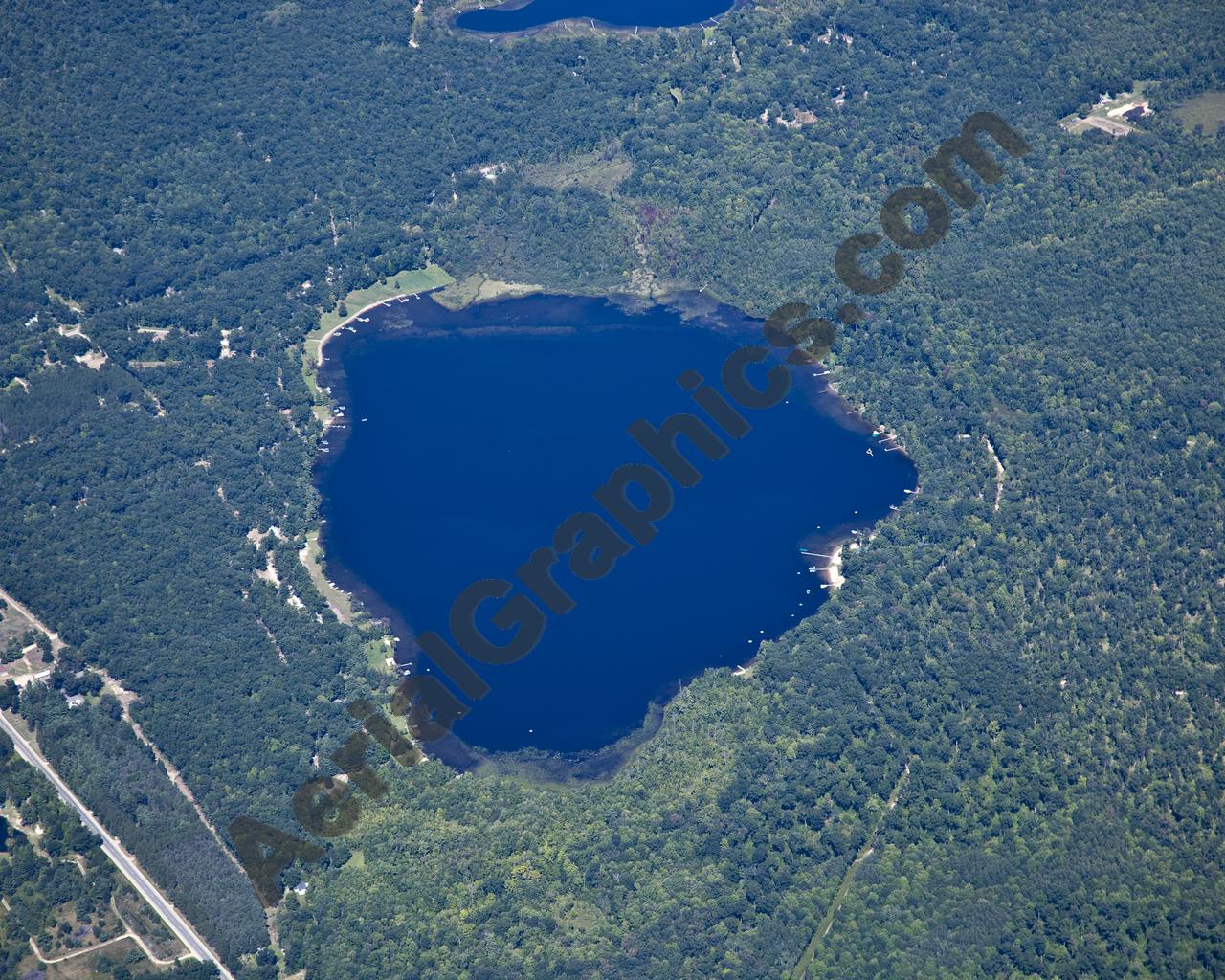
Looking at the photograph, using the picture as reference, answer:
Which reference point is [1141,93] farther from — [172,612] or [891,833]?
[172,612]

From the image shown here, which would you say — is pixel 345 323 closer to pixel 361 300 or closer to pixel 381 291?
pixel 361 300

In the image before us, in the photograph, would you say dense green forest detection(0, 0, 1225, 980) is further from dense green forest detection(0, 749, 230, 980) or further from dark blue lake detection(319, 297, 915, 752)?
dark blue lake detection(319, 297, 915, 752)

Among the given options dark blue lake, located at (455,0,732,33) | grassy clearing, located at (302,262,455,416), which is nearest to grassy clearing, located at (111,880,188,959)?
grassy clearing, located at (302,262,455,416)

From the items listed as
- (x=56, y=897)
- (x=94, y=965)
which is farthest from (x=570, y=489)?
(x=94, y=965)

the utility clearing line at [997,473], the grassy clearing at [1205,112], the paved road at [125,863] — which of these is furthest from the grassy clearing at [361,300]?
the grassy clearing at [1205,112]

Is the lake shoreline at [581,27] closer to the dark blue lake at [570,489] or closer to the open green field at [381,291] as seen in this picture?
the open green field at [381,291]

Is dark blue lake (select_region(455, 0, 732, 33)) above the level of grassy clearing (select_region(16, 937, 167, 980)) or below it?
above

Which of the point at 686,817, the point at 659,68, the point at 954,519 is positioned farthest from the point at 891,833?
the point at 659,68
